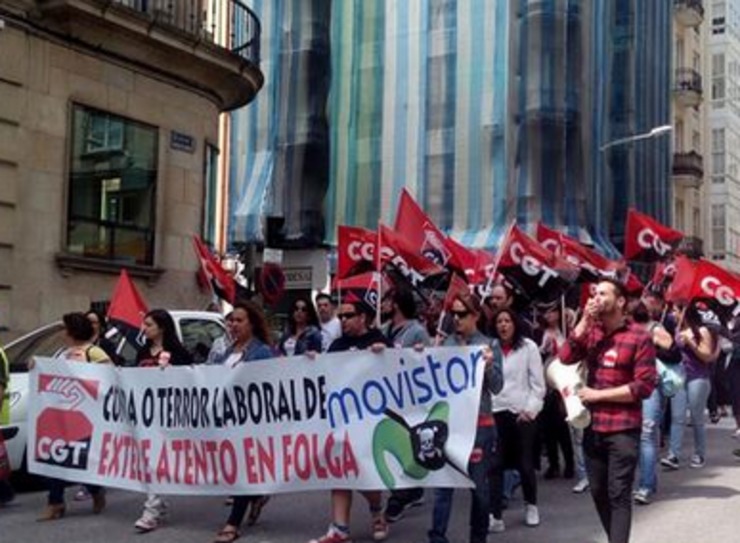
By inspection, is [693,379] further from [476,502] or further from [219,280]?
[219,280]

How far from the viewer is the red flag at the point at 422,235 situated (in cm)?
1296

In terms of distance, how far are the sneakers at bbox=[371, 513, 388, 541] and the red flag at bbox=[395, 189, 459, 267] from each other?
5.50m

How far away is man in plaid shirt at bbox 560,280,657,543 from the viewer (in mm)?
6102

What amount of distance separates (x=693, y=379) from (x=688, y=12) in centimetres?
4039

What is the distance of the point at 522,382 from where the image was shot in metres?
8.12

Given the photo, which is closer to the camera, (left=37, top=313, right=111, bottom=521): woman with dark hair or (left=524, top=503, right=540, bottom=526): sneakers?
(left=524, top=503, right=540, bottom=526): sneakers

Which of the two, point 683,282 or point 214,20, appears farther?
point 214,20

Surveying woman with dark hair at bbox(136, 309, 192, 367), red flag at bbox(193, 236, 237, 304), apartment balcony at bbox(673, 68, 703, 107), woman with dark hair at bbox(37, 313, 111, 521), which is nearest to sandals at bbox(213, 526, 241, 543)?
woman with dark hair at bbox(136, 309, 192, 367)

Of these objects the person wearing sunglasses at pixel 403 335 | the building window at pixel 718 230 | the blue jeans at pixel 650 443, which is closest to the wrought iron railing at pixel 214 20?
the person wearing sunglasses at pixel 403 335

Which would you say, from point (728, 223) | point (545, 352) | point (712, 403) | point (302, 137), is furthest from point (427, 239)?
point (728, 223)

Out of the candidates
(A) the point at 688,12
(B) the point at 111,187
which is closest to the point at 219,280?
(B) the point at 111,187

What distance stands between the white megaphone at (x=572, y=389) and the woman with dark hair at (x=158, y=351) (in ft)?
9.86

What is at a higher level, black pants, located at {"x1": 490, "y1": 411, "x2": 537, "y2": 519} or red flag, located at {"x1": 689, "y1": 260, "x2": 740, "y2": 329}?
red flag, located at {"x1": 689, "y1": 260, "x2": 740, "y2": 329}

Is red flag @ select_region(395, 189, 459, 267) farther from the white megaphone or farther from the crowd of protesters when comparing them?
the white megaphone
